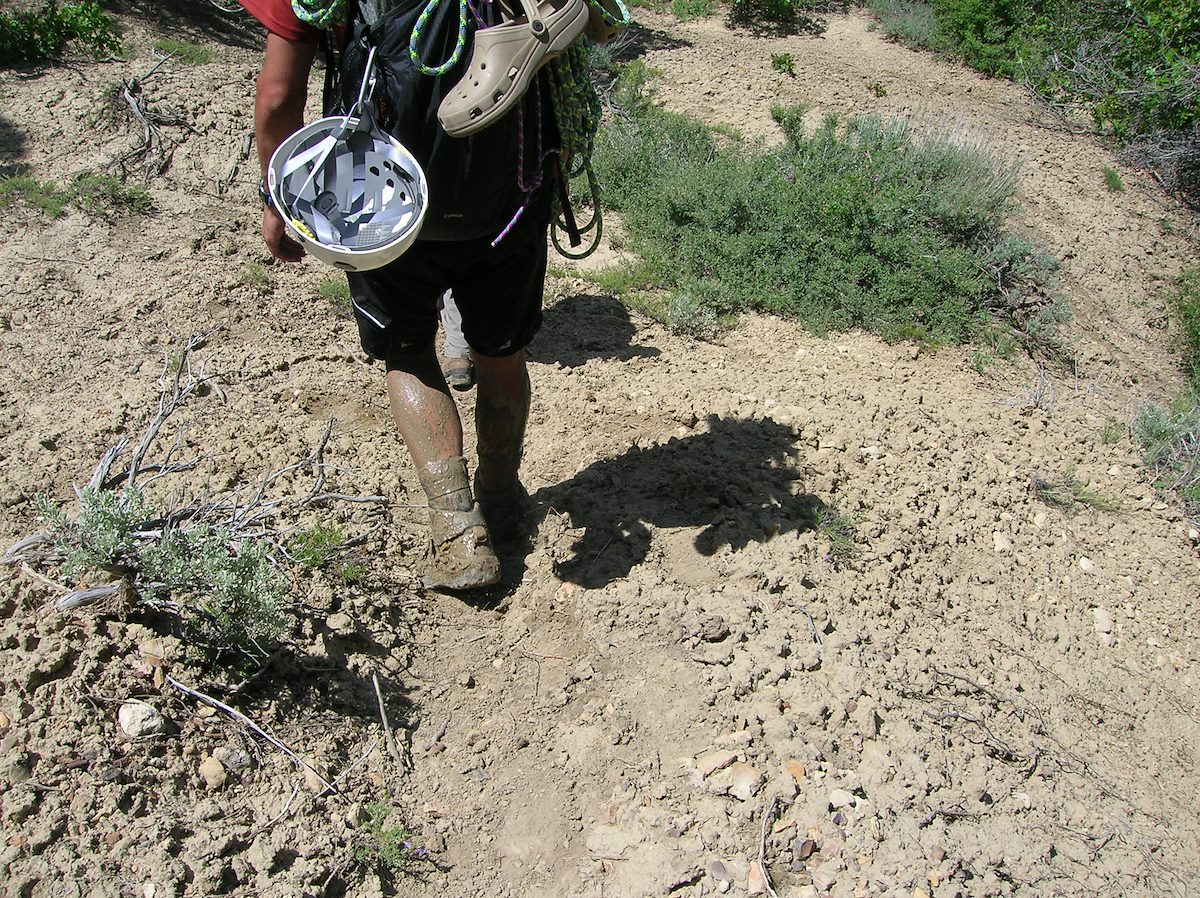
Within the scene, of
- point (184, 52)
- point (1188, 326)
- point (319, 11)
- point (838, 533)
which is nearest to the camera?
point (319, 11)

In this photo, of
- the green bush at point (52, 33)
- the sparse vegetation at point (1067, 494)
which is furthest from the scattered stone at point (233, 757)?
the green bush at point (52, 33)

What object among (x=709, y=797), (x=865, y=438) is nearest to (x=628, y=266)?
(x=865, y=438)

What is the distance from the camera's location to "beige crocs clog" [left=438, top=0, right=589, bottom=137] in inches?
81.1

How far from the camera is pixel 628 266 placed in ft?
15.9

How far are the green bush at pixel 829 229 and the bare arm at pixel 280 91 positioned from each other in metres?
2.50

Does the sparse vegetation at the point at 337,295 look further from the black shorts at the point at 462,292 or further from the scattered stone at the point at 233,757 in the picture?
the scattered stone at the point at 233,757

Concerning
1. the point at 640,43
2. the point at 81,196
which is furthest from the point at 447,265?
the point at 640,43

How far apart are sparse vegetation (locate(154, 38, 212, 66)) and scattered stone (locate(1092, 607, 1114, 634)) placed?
17.8 ft

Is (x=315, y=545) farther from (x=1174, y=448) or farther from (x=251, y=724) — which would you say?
(x=1174, y=448)

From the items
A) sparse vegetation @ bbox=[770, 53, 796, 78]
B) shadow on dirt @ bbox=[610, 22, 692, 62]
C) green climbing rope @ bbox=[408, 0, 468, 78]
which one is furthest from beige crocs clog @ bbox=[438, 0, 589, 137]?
sparse vegetation @ bbox=[770, 53, 796, 78]

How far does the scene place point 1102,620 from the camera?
3426 millimetres

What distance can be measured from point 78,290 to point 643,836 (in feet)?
10.4

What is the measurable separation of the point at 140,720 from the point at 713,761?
1342mm

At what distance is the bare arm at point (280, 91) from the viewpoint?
2.12 meters
